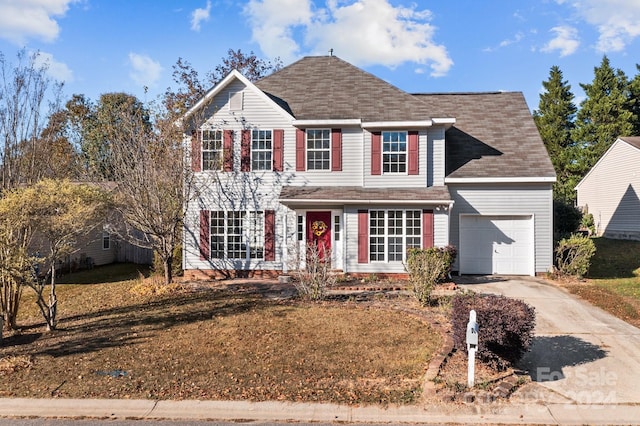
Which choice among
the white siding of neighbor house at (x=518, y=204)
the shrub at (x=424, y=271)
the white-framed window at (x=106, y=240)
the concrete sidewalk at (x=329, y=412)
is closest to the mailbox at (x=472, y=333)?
the concrete sidewalk at (x=329, y=412)

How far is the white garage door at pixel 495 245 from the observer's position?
634 inches

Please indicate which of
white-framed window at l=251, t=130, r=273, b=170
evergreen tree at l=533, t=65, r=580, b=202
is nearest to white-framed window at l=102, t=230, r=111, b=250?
white-framed window at l=251, t=130, r=273, b=170

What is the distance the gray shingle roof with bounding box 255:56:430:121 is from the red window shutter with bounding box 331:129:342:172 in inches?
25.8

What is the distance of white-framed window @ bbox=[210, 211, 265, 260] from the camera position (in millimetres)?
16031

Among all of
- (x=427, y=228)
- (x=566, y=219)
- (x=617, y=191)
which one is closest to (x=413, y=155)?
(x=427, y=228)

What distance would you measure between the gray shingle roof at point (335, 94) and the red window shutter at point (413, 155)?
71 centimetres

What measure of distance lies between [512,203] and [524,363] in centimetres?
992

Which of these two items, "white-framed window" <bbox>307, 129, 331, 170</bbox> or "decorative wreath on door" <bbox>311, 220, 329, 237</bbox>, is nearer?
"decorative wreath on door" <bbox>311, 220, 329, 237</bbox>

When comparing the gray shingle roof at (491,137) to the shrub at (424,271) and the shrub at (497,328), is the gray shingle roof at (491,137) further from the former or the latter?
the shrub at (497,328)

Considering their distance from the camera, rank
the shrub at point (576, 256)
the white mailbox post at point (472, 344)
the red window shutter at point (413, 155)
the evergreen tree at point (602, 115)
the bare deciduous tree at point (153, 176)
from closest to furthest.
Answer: the white mailbox post at point (472, 344)
the bare deciduous tree at point (153, 176)
the shrub at point (576, 256)
the red window shutter at point (413, 155)
the evergreen tree at point (602, 115)

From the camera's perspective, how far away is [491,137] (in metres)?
17.7

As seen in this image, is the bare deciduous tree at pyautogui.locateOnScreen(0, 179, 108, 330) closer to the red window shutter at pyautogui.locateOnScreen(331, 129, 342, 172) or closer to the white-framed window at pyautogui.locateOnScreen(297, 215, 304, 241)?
the white-framed window at pyautogui.locateOnScreen(297, 215, 304, 241)

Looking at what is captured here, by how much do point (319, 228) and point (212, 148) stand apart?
5275 millimetres

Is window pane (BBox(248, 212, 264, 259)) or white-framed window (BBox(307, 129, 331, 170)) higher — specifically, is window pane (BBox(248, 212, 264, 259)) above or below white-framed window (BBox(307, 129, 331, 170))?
below
